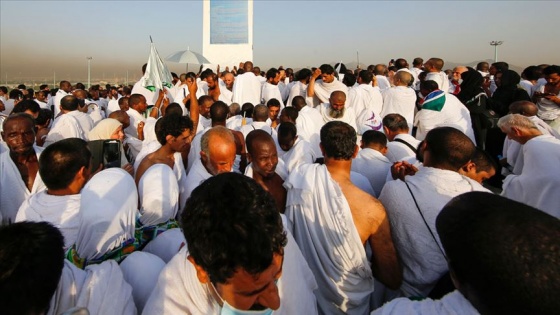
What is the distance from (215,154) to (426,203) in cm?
174

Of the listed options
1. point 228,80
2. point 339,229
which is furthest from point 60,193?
point 228,80

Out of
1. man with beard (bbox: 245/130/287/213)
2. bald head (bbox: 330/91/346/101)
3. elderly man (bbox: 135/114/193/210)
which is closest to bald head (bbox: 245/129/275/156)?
man with beard (bbox: 245/130/287/213)

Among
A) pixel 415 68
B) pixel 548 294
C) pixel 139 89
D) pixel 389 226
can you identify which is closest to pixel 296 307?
pixel 389 226

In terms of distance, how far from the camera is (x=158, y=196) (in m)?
2.67

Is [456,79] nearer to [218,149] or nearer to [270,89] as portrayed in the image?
[270,89]

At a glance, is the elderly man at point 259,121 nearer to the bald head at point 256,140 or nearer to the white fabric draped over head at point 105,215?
the bald head at point 256,140

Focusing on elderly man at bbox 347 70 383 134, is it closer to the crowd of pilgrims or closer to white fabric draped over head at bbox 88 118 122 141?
the crowd of pilgrims

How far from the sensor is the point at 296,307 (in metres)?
1.78

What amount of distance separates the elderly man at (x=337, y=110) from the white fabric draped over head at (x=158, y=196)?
3.60 m

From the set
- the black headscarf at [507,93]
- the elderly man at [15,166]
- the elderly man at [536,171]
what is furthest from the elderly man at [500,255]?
the black headscarf at [507,93]

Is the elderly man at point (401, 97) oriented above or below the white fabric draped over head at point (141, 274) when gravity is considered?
above

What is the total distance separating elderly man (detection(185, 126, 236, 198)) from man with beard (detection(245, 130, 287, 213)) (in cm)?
20

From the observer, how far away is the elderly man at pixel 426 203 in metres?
2.28

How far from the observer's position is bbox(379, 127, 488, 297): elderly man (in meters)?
2.28
